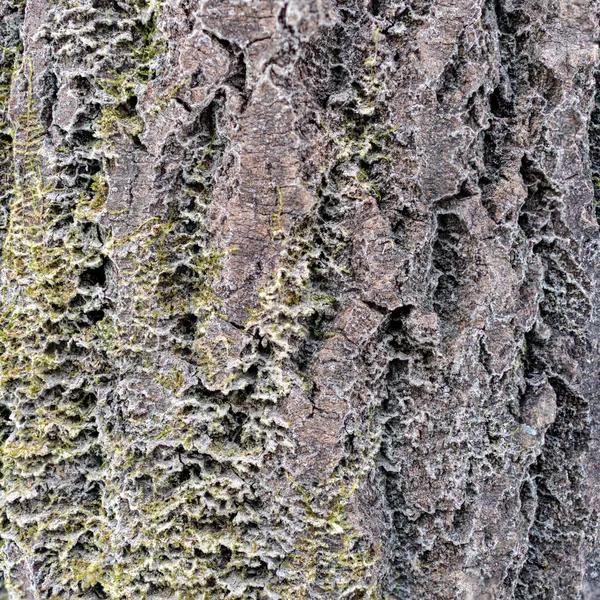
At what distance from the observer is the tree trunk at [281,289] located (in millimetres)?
1266

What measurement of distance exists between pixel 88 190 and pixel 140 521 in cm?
85

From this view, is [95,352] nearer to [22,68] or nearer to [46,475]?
[46,475]

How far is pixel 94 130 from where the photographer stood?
1.34m

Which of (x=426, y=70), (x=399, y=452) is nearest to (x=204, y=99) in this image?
(x=426, y=70)

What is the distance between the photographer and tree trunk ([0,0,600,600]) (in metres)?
1.27

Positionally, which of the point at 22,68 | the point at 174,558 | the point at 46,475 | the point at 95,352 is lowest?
the point at 174,558

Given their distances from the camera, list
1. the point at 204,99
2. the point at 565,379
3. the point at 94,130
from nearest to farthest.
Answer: the point at 204,99, the point at 94,130, the point at 565,379

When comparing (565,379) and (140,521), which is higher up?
(565,379)

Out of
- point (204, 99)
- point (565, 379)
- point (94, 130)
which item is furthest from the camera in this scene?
point (565, 379)

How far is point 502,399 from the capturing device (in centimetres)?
139

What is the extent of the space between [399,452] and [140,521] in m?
0.68

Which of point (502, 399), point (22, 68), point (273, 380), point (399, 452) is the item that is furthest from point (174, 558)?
point (22, 68)

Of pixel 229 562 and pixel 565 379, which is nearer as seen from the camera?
pixel 229 562

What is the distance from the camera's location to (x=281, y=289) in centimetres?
127
